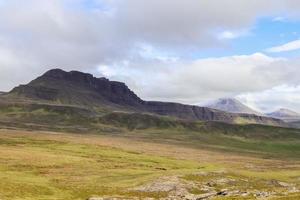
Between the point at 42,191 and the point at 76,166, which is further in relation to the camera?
the point at 76,166

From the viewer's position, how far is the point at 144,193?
87.9m

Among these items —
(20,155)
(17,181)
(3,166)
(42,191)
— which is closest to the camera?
(42,191)

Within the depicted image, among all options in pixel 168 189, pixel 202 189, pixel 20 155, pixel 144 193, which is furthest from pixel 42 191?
pixel 20 155

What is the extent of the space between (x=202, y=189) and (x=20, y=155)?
235 ft

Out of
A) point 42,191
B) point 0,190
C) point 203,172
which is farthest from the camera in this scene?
point 203,172

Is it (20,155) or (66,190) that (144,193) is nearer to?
(66,190)

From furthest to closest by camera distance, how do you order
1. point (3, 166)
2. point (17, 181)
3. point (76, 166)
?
point (76, 166) < point (3, 166) < point (17, 181)

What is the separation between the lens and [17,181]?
91188 mm

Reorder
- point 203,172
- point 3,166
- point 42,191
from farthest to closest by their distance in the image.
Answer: point 3,166, point 203,172, point 42,191

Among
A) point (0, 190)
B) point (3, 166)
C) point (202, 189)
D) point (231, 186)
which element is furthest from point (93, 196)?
point (3, 166)

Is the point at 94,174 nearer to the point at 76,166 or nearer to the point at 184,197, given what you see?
the point at 76,166

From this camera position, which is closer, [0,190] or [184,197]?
[0,190]

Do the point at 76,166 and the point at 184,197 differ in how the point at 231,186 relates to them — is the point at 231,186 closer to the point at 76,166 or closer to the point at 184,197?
the point at 184,197

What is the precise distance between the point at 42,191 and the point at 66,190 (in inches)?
206
